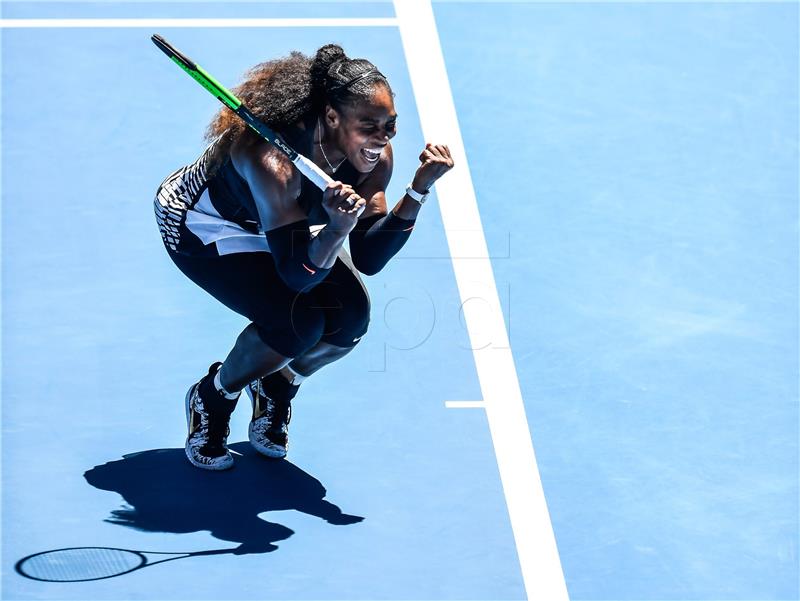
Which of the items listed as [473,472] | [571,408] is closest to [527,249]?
[571,408]

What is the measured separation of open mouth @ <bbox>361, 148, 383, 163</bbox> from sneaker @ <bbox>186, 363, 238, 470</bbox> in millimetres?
1166

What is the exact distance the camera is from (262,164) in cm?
580

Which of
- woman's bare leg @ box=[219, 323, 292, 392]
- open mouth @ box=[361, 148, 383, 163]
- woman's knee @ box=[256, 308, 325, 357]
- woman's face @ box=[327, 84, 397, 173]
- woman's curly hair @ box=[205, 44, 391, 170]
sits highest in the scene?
woman's curly hair @ box=[205, 44, 391, 170]

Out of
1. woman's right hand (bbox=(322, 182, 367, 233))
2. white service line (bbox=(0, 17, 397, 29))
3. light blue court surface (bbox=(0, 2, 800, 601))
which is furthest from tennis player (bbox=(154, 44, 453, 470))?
white service line (bbox=(0, 17, 397, 29))

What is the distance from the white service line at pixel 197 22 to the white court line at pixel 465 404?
→ 3519 millimetres

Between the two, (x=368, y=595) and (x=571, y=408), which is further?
(x=571, y=408)

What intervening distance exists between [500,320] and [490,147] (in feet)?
5.23

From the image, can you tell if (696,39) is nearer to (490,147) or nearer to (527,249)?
(490,147)

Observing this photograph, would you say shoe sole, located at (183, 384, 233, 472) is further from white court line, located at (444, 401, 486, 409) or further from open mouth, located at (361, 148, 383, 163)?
open mouth, located at (361, 148, 383, 163)

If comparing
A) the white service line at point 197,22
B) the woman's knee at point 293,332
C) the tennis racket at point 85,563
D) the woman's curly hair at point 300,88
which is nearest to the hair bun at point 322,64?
the woman's curly hair at point 300,88

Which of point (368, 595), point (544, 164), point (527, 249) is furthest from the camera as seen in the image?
point (544, 164)

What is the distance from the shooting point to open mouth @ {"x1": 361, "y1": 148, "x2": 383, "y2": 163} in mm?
5898

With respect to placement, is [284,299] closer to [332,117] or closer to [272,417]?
[272,417]

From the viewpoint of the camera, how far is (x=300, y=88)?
19.3 ft
